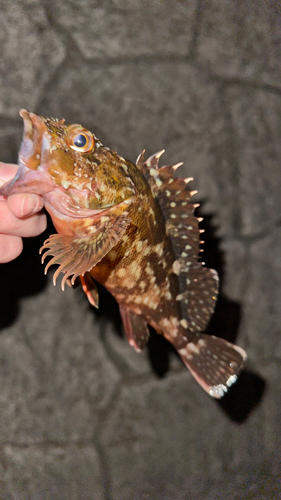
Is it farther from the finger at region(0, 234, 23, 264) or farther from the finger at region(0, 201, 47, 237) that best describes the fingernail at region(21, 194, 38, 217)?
the finger at region(0, 234, 23, 264)

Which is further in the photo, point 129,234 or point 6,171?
point 6,171

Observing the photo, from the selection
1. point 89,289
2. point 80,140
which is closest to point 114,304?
point 89,289

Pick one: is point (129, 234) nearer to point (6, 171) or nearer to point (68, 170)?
point (68, 170)

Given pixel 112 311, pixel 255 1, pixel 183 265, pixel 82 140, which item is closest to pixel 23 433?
pixel 112 311

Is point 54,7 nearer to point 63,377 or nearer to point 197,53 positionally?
point 197,53

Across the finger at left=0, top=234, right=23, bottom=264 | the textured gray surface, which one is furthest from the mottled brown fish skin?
the textured gray surface
